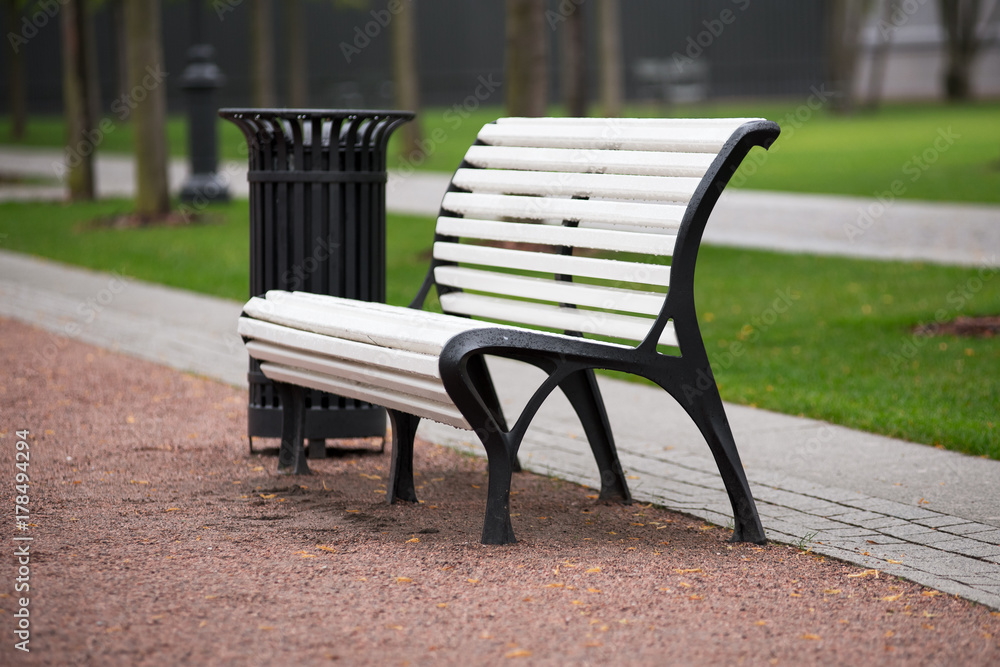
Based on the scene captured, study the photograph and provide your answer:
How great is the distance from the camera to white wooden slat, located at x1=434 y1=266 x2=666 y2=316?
4.05m

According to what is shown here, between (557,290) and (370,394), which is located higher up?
(557,290)

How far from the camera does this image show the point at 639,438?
5.61 meters

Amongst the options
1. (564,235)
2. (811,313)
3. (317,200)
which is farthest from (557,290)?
(811,313)

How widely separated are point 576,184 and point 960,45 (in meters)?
40.7

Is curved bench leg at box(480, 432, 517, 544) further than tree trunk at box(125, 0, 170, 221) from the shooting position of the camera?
No

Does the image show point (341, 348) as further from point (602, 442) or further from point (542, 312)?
point (602, 442)

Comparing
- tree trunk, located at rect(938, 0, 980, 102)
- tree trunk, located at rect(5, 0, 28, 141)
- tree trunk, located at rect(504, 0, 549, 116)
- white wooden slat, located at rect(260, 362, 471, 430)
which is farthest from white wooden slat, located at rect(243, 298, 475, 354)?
tree trunk, located at rect(938, 0, 980, 102)

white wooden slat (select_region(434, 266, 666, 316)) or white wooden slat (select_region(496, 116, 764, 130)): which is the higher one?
white wooden slat (select_region(496, 116, 764, 130))

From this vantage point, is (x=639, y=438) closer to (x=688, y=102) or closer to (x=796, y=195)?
(x=796, y=195)

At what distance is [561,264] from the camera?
4.35 m

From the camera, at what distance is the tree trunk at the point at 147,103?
1423 centimetres

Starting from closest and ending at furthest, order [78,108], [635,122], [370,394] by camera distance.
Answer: [370,394] → [635,122] → [78,108]

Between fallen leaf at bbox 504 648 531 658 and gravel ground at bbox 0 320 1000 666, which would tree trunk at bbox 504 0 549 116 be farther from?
fallen leaf at bbox 504 648 531 658

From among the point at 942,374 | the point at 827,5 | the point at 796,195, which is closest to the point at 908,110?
the point at 827,5
